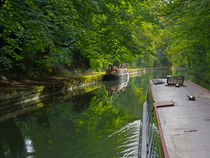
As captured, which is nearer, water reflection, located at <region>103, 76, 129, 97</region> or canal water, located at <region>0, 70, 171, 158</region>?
canal water, located at <region>0, 70, 171, 158</region>

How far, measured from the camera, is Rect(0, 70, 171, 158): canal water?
480cm

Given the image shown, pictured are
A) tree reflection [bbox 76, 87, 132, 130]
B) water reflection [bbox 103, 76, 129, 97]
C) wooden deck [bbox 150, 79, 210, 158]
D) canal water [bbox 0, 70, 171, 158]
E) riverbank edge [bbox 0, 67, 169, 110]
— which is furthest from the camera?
water reflection [bbox 103, 76, 129, 97]

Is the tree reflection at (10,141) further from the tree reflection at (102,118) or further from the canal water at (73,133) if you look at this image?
the tree reflection at (102,118)

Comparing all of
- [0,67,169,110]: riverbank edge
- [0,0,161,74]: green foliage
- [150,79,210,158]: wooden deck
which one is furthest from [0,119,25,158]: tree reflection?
[150,79,210,158]: wooden deck

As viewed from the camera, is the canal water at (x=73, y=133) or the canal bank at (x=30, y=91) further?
the canal bank at (x=30, y=91)

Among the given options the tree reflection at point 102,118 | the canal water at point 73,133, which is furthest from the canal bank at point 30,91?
the tree reflection at point 102,118

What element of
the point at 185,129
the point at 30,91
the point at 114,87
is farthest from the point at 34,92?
the point at 185,129

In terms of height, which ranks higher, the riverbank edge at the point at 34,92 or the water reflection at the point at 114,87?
the riverbank edge at the point at 34,92

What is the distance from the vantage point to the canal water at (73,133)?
15.8ft

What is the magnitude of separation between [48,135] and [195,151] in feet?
15.2

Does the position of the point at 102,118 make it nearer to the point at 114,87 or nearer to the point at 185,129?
the point at 185,129

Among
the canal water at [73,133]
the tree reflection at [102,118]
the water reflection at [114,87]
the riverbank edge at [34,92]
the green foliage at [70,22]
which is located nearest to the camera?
the canal water at [73,133]

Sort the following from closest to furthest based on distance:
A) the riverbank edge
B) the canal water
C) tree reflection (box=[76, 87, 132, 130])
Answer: the canal water, tree reflection (box=[76, 87, 132, 130]), the riverbank edge

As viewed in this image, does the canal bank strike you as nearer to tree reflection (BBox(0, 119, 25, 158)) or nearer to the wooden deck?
tree reflection (BBox(0, 119, 25, 158))
